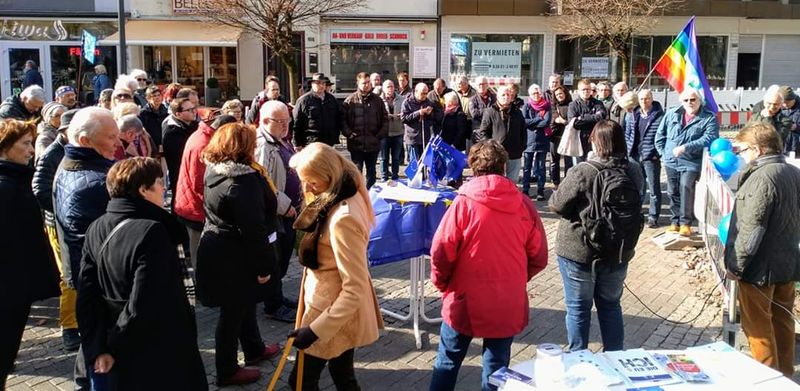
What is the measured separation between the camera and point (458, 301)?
3.71 m

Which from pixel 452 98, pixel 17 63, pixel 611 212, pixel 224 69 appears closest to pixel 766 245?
pixel 611 212

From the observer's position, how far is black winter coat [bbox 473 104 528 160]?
937 cm

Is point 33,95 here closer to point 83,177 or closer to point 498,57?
point 83,177

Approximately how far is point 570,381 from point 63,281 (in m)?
3.97

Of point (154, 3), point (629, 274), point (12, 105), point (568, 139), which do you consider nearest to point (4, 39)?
point (154, 3)

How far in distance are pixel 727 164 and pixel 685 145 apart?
147cm

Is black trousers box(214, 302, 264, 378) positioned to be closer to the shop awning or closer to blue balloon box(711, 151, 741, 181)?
blue balloon box(711, 151, 741, 181)

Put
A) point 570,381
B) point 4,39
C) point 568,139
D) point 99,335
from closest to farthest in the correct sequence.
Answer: point 570,381, point 99,335, point 568,139, point 4,39

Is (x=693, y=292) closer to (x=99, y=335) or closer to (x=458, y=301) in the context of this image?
(x=458, y=301)

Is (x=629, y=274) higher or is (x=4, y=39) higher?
(x=4, y=39)

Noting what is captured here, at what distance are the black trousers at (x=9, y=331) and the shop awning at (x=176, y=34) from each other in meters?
16.7

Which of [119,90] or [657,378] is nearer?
[657,378]

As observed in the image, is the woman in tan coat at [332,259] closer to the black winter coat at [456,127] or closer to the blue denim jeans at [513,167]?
the blue denim jeans at [513,167]

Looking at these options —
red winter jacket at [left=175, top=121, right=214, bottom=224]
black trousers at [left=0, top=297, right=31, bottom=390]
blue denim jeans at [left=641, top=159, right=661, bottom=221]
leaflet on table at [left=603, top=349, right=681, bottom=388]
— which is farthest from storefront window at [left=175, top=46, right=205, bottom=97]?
leaflet on table at [left=603, top=349, right=681, bottom=388]
